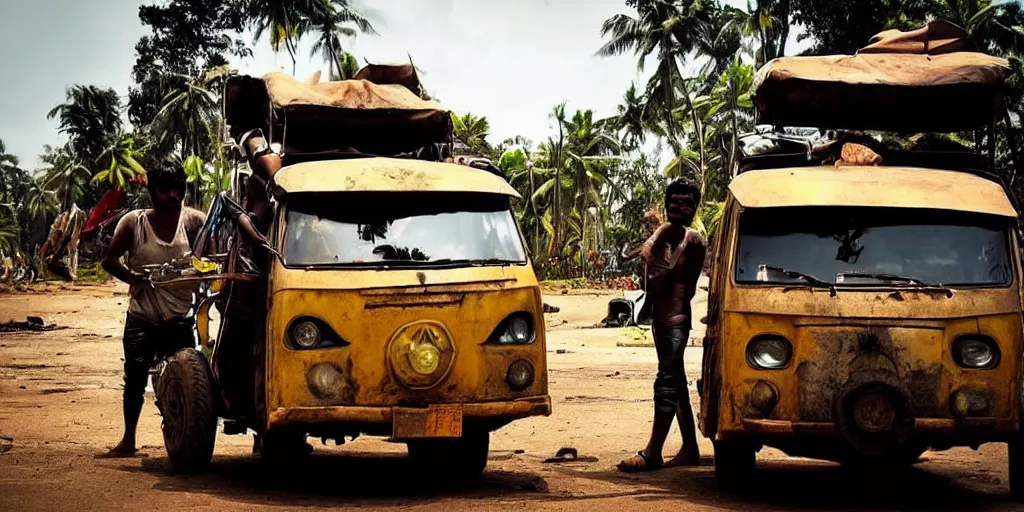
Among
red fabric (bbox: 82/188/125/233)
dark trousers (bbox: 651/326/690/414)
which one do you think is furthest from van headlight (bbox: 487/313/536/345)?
red fabric (bbox: 82/188/125/233)

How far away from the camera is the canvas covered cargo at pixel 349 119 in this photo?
373 inches

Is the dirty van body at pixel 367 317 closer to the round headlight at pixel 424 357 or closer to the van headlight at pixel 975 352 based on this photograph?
the round headlight at pixel 424 357

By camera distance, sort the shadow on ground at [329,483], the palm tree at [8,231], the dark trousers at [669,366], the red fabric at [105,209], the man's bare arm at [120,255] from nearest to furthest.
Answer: the shadow on ground at [329,483] → the man's bare arm at [120,255] → the dark trousers at [669,366] → the red fabric at [105,209] → the palm tree at [8,231]

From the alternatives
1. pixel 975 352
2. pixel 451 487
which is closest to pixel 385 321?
pixel 451 487

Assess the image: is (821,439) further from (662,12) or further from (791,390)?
(662,12)

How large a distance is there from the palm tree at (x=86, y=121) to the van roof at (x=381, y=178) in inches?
2448

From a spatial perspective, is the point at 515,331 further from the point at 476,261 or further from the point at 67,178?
the point at 67,178

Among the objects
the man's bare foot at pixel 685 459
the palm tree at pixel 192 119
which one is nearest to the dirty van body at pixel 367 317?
the man's bare foot at pixel 685 459

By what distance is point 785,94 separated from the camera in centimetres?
948

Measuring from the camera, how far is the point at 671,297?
9.53m

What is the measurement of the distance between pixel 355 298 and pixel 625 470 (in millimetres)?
2674

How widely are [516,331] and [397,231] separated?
0.95 m

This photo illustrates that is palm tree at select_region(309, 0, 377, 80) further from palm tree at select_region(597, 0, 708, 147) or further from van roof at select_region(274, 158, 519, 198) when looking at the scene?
→ van roof at select_region(274, 158, 519, 198)

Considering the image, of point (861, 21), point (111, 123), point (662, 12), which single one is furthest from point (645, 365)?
point (111, 123)
